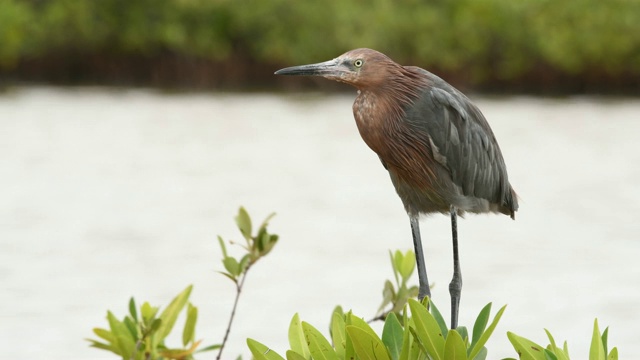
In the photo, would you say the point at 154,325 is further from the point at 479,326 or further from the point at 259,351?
the point at 479,326

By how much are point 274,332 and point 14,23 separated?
2504 centimetres

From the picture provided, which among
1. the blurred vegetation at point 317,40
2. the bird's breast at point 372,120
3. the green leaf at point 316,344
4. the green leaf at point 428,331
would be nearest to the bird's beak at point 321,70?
the bird's breast at point 372,120

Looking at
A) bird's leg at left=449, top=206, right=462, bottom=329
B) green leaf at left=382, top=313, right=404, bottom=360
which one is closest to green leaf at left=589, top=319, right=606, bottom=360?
green leaf at left=382, top=313, right=404, bottom=360

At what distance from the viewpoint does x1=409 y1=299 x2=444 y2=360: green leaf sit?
2.90 meters

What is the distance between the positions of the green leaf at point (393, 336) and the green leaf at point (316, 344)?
0.53ft

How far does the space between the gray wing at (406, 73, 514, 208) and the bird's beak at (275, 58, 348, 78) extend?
32cm

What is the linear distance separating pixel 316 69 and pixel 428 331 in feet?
3.20

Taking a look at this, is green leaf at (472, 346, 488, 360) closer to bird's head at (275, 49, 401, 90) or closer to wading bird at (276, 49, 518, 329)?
wading bird at (276, 49, 518, 329)

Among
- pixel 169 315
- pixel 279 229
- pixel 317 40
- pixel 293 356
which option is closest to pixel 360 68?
pixel 293 356

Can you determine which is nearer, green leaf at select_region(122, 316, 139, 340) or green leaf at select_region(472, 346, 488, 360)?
green leaf at select_region(472, 346, 488, 360)

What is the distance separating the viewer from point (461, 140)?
13.0 feet

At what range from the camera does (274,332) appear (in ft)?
23.1

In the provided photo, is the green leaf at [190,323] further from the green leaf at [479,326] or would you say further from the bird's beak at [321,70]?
the green leaf at [479,326]

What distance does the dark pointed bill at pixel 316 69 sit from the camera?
11.2ft
